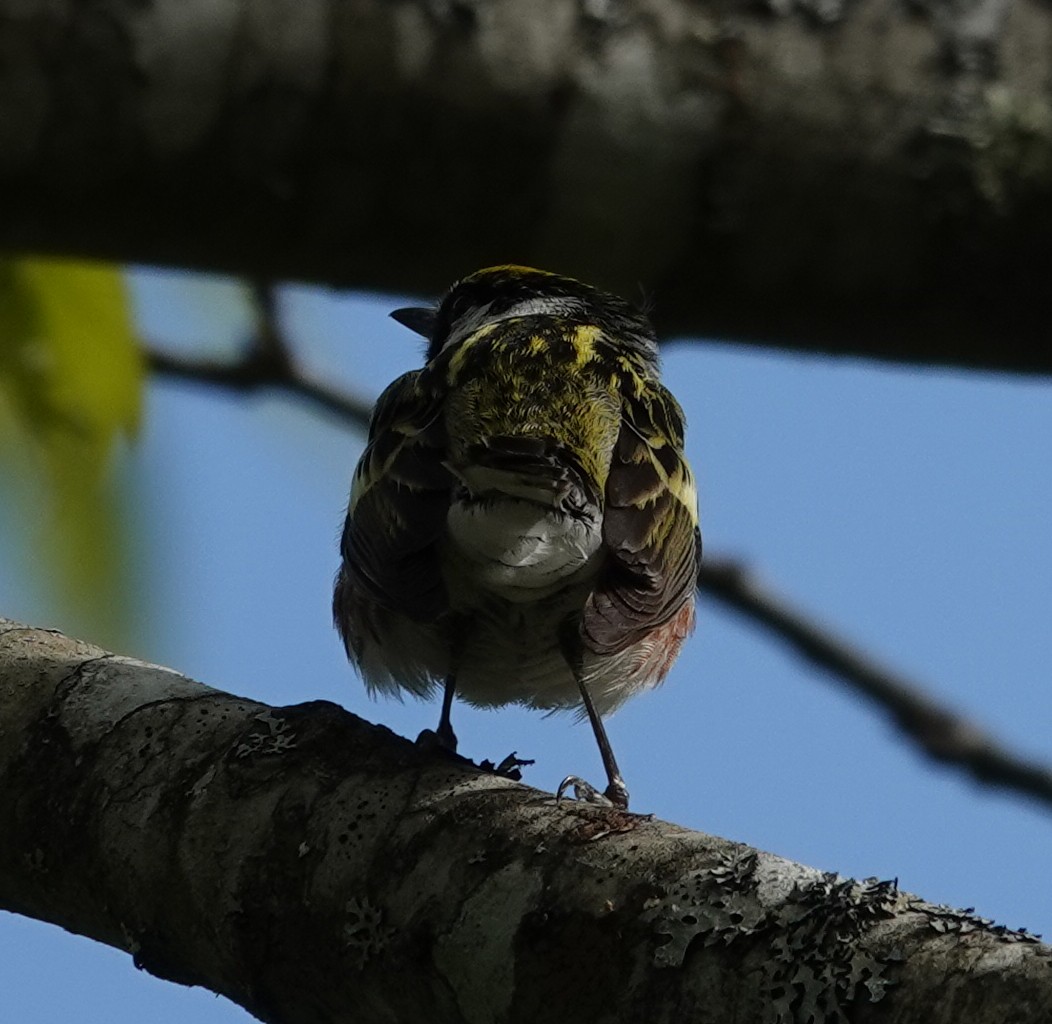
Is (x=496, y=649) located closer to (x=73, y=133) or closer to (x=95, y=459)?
(x=95, y=459)

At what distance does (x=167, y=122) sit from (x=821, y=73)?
1360 mm

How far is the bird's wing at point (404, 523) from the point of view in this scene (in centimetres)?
429

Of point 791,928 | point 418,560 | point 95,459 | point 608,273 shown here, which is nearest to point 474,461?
point 418,560

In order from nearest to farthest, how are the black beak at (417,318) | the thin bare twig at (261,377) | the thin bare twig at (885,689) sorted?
the thin bare twig at (885,689)
the thin bare twig at (261,377)
the black beak at (417,318)

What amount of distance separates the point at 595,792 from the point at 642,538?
83cm

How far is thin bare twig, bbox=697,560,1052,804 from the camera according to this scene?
5219 mm

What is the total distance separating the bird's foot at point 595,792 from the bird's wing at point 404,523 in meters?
0.63

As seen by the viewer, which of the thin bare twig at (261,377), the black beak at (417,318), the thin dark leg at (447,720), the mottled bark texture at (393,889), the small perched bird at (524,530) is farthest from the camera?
the black beak at (417,318)

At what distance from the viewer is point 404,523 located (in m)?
4.29

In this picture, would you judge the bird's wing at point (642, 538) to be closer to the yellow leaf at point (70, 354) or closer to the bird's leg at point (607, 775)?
the bird's leg at point (607, 775)

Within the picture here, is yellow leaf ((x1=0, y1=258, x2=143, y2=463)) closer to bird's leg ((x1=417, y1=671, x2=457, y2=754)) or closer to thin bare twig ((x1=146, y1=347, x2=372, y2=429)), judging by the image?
bird's leg ((x1=417, y1=671, x2=457, y2=754))

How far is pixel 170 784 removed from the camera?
3.07 m

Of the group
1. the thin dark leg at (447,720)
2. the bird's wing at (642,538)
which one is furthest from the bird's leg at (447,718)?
the bird's wing at (642,538)

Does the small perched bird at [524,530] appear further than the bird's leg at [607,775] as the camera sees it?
Yes
